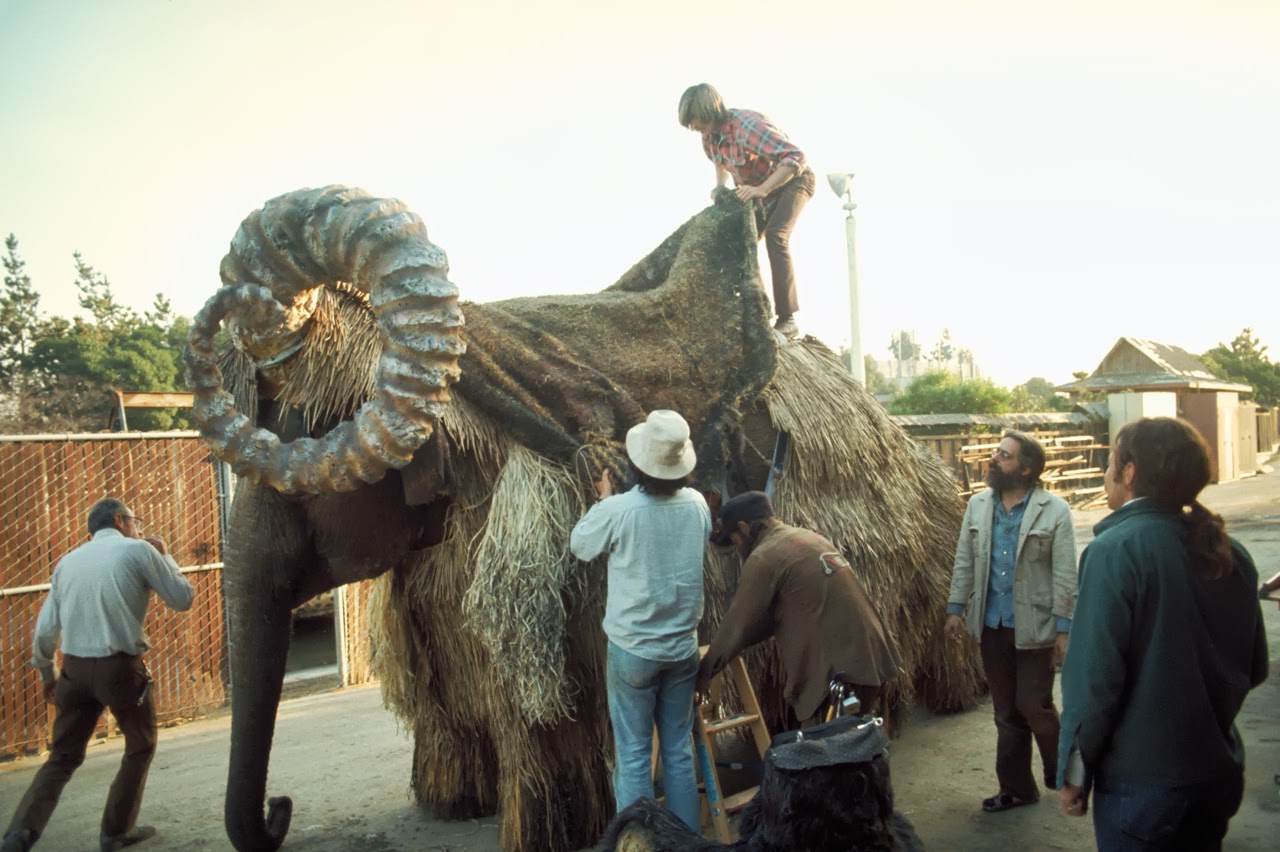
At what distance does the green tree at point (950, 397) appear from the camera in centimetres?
2523

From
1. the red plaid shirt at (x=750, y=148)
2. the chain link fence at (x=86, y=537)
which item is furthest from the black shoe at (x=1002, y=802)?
the chain link fence at (x=86, y=537)

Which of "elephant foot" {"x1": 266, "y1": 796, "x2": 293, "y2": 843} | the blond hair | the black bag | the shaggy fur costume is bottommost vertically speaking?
"elephant foot" {"x1": 266, "y1": 796, "x2": 293, "y2": 843}

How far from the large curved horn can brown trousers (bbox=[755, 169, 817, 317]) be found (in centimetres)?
303

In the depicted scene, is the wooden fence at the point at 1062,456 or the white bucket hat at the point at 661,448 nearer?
the white bucket hat at the point at 661,448

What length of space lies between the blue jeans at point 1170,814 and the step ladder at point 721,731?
196 centimetres

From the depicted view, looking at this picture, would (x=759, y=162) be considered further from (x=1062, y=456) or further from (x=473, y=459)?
(x=1062, y=456)

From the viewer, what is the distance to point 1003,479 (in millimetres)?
5113

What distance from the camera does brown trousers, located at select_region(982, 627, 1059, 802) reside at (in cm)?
493

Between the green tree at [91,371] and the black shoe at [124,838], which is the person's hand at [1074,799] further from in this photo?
the green tree at [91,371]

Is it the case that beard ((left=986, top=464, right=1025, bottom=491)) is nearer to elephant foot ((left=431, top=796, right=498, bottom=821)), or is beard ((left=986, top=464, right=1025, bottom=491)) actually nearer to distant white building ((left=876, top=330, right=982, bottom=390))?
elephant foot ((left=431, top=796, right=498, bottom=821))

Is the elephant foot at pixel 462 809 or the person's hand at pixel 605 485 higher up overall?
the person's hand at pixel 605 485

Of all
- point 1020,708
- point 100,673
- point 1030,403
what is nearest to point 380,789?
point 100,673

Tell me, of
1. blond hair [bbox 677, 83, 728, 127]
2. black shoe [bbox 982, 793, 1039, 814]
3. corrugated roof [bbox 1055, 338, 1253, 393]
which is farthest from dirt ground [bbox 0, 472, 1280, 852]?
corrugated roof [bbox 1055, 338, 1253, 393]

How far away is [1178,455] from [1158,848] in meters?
1.12
